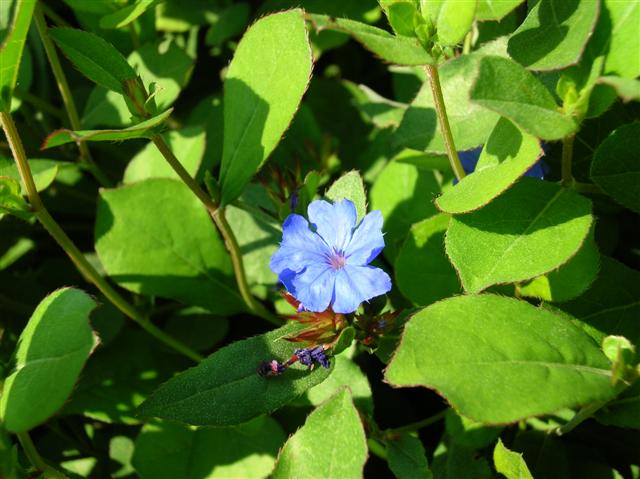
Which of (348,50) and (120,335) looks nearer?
(120,335)

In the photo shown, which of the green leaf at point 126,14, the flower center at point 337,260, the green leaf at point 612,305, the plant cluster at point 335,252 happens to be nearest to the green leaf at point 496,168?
the plant cluster at point 335,252

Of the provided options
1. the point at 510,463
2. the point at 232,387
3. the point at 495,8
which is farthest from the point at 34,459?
the point at 495,8

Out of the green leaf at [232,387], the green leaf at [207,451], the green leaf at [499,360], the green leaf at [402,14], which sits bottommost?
the green leaf at [207,451]

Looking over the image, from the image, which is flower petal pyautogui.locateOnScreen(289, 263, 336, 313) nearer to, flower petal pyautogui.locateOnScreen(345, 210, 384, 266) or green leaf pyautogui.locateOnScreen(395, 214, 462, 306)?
flower petal pyautogui.locateOnScreen(345, 210, 384, 266)

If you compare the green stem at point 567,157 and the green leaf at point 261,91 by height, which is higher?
the green leaf at point 261,91

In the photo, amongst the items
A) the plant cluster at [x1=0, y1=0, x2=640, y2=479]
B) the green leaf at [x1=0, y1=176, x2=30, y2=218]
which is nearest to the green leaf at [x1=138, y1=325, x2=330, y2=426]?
the plant cluster at [x1=0, y1=0, x2=640, y2=479]

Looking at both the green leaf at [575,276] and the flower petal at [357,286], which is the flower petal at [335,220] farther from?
the green leaf at [575,276]

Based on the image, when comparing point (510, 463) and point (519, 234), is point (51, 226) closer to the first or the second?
point (519, 234)

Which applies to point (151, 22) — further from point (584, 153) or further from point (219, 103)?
point (584, 153)

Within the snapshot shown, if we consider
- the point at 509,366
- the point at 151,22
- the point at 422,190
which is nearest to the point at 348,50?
the point at 151,22
